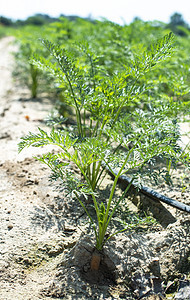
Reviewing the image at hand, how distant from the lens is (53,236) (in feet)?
7.19

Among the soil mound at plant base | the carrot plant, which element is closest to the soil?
the soil mound at plant base

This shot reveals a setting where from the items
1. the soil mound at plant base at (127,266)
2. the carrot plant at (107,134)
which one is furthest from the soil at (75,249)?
the carrot plant at (107,134)

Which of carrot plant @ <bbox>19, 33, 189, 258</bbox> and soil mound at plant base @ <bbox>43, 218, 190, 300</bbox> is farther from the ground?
carrot plant @ <bbox>19, 33, 189, 258</bbox>

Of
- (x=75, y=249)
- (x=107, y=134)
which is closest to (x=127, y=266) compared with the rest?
(x=75, y=249)

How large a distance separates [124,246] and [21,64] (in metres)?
4.92

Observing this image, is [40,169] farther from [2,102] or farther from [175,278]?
[2,102]

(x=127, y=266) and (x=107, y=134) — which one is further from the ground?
(x=107, y=134)

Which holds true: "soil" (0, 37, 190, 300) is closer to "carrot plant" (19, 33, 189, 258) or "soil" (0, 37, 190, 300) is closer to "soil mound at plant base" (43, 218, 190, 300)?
"soil mound at plant base" (43, 218, 190, 300)

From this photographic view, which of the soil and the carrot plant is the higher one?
the carrot plant

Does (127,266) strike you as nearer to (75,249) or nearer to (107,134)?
(75,249)

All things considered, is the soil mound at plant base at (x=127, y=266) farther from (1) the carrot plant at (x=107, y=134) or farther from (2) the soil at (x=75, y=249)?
(1) the carrot plant at (x=107, y=134)

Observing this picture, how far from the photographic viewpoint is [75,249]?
201 cm

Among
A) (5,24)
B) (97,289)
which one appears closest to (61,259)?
(97,289)

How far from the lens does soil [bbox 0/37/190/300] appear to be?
1.86 meters
